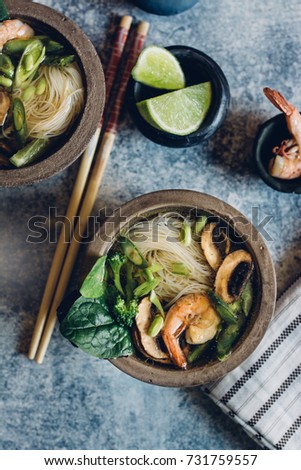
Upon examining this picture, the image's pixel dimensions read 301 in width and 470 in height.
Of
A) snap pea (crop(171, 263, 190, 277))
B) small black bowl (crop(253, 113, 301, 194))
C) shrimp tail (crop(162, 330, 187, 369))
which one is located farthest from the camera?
A: small black bowl (crop(253, 113, 301, 194))

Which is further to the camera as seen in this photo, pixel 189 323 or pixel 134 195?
pixel 134 195

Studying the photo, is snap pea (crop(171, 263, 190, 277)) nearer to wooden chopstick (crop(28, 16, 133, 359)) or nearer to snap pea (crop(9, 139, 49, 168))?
wooden chopstick (crop(28, 16, 133, 359))

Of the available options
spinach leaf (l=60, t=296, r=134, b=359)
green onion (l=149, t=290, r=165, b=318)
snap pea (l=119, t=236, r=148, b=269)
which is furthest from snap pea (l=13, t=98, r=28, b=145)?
green onion (l=149, t=290, r=165, b=318)

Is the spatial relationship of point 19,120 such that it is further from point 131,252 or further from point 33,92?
point 131,252

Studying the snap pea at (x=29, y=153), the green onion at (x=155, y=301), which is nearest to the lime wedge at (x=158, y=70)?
the snap pea at (x=29, y=153)

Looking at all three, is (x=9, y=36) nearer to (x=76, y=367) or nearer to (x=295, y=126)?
(x=295, y=126)

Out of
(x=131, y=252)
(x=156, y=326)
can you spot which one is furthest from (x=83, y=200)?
(x=156, y=326)
